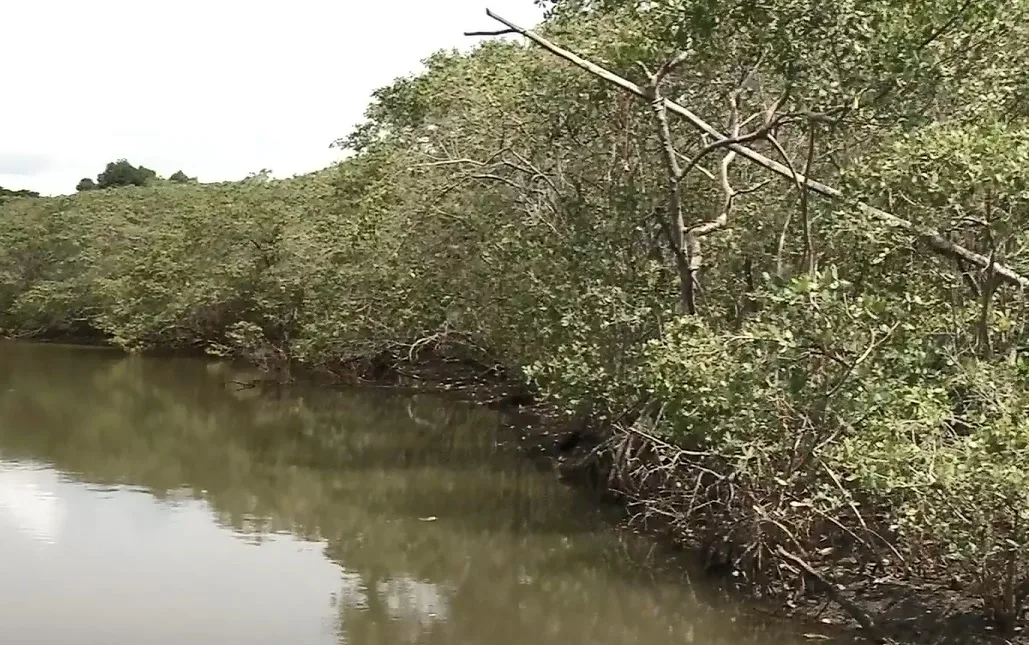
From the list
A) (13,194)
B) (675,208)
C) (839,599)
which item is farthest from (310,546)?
(13,194)

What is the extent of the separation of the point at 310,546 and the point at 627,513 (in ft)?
10.7

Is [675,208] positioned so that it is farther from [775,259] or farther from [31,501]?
[31,501]

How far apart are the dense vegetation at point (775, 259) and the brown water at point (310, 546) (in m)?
0.94

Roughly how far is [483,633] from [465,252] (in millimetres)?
9299

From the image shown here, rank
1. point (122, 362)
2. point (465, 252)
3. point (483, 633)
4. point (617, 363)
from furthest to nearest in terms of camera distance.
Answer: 1. point (122, 362)
2. point (465, 252)
3. point (617, 363)
4. point (483, 633)

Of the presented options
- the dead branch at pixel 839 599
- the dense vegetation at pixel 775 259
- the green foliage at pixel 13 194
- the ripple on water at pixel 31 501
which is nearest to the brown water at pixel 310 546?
the ripple on water at pixel 31 501

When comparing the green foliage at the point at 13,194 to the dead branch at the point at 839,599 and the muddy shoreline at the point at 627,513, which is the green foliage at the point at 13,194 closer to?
the muddy shoreline at the point at 627,513

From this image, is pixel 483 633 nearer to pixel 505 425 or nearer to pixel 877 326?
pixel 877 326

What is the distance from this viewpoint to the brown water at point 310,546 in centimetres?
776

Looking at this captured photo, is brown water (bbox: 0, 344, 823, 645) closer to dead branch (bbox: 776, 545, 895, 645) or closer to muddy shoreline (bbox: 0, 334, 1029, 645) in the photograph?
muddy shoreline (bbox: 0, 334, 1029, 645)

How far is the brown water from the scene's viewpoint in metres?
7.76

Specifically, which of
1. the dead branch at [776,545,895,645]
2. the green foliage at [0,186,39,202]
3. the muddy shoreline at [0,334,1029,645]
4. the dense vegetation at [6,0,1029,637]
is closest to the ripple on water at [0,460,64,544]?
the dense vegetation at [6,0,1029,637]

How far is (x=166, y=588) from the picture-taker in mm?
8477

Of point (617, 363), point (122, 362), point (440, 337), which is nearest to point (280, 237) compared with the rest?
point (122, 362)
